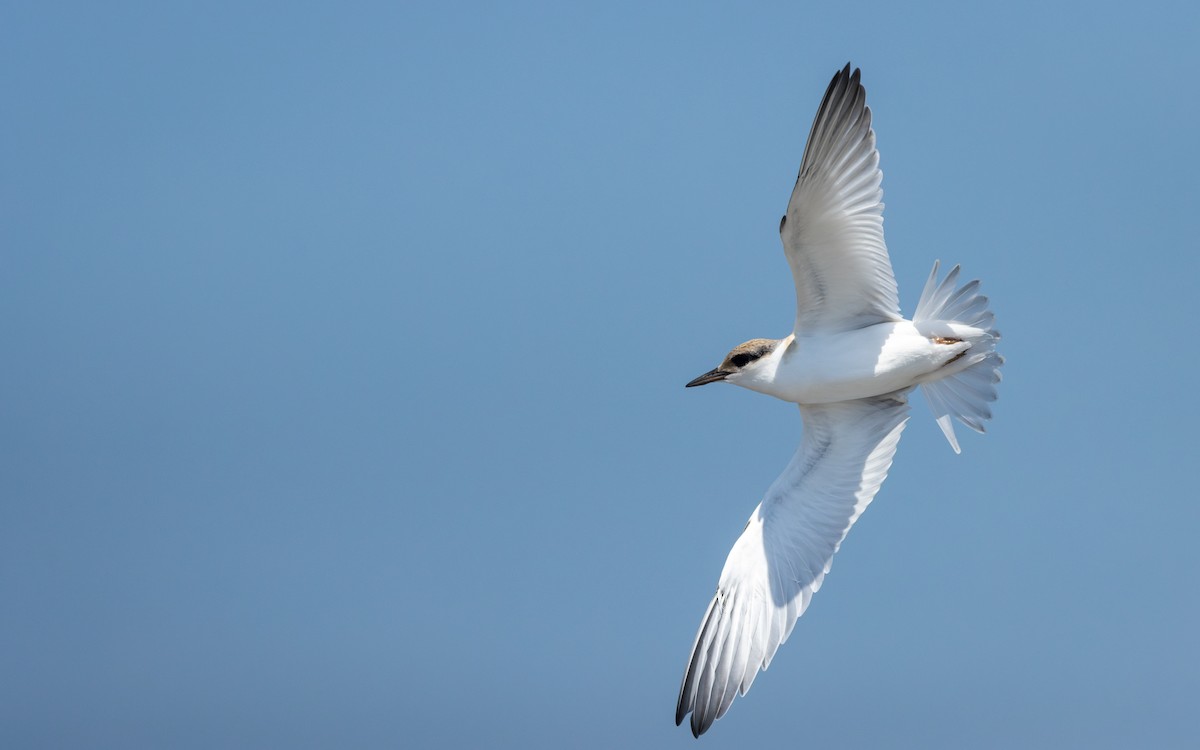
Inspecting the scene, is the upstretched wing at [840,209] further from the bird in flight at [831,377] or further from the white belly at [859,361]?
the white belly at [859,361]

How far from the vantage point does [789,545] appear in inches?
173

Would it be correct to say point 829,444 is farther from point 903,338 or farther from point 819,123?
point 819,123

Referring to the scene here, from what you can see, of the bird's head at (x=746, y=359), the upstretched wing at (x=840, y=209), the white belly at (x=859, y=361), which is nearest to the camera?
the upstretched wing at (x=840, y=209)

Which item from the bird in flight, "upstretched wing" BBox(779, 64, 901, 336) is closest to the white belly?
the bird in flight

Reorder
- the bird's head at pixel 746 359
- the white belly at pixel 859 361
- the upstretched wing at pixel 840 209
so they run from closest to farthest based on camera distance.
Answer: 1. the upstretched wing at pixel 840 209
2. the white belly at pixel 859 361
3. the bird's head at pixel 746 359

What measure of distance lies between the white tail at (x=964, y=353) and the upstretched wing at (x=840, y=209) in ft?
0.73

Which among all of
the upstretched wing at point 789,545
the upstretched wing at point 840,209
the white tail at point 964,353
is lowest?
the upstretched wing at point 789,545

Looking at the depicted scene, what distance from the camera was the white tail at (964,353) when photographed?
4.20 m

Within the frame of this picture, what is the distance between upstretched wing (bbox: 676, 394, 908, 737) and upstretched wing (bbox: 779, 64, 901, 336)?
0.60 m

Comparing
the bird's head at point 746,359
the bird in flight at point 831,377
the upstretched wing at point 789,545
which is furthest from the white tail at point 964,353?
the bird's head at point 746,359

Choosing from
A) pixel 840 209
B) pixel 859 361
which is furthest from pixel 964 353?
pixel 840 209

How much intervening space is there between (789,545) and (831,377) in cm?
68

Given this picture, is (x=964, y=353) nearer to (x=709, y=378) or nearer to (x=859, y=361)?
(x=859, y=361)

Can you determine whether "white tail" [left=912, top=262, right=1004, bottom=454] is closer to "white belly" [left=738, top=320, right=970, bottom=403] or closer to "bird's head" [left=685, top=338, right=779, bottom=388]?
"white belly" [left=738, top=320, right=970, bottom=403]
